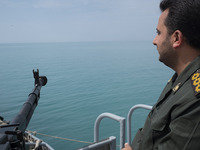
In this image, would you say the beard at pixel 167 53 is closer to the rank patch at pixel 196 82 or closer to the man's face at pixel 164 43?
the man's face at pixel 164 43

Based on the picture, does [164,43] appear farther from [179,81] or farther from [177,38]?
[179,81]

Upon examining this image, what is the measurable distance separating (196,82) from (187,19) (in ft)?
1.19

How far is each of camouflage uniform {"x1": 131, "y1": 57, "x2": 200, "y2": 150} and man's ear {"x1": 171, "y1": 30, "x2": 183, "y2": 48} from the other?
0.44 ft

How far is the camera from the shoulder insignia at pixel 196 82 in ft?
3.15

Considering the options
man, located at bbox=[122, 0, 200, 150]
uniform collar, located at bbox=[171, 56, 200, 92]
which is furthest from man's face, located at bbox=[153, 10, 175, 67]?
uniform collar, located at bbox=[171, 56, 200, 92]

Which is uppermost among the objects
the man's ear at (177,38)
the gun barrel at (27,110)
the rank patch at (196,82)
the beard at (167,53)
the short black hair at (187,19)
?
the short black hair at (187,19)

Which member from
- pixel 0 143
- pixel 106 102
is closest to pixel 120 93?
pixel 106 102

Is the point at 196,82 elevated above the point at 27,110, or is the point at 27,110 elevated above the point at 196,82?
the point at 196,82

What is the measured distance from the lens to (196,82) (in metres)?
1.00

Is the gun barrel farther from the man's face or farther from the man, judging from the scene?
the man's face

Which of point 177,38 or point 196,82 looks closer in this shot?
point 196,82

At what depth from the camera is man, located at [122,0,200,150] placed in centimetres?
94

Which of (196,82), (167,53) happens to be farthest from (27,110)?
(196,82)

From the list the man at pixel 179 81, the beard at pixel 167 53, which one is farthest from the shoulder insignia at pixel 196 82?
the beard at pixel 167 53
